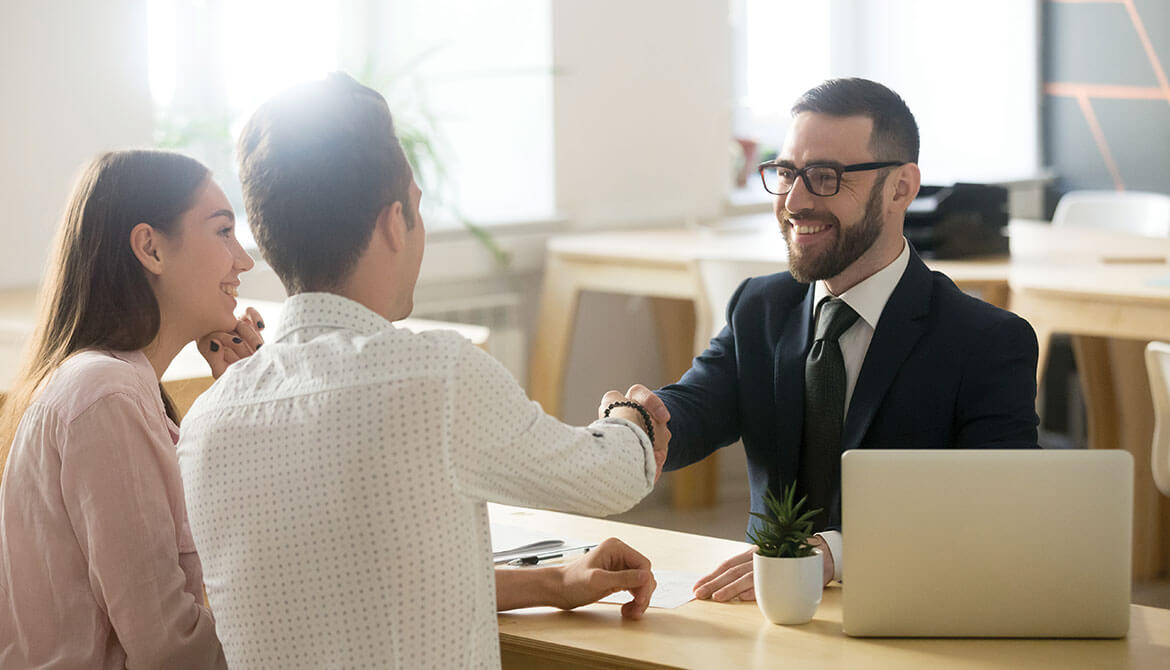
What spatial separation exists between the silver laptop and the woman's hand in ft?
3.21

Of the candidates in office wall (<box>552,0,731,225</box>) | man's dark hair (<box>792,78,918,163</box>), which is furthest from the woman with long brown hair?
office wall (<box>552,0,731,225</box>)

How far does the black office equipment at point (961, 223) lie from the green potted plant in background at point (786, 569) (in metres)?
2.44

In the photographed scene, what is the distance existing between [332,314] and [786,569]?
0.56m

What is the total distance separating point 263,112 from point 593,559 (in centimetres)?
62

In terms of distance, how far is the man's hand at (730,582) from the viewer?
1.61 m

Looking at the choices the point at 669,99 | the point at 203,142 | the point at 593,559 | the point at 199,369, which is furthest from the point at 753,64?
the point at 593,559

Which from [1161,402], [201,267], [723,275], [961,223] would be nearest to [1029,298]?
[1161,402]

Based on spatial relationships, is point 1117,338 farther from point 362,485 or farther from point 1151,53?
point 362,485

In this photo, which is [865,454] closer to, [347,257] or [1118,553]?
[1118,553]

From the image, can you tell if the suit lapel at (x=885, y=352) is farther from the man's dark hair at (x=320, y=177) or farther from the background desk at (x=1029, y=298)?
the background desk at (x=1029, y=298)

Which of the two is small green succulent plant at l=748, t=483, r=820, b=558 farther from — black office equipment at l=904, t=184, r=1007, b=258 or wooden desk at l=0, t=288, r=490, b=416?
black office equipment at l=904, t=184, r=1007, b=258

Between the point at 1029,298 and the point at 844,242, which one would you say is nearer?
the point at 844,242

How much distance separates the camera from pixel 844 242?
6.47 ft

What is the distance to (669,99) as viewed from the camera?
493 cm
